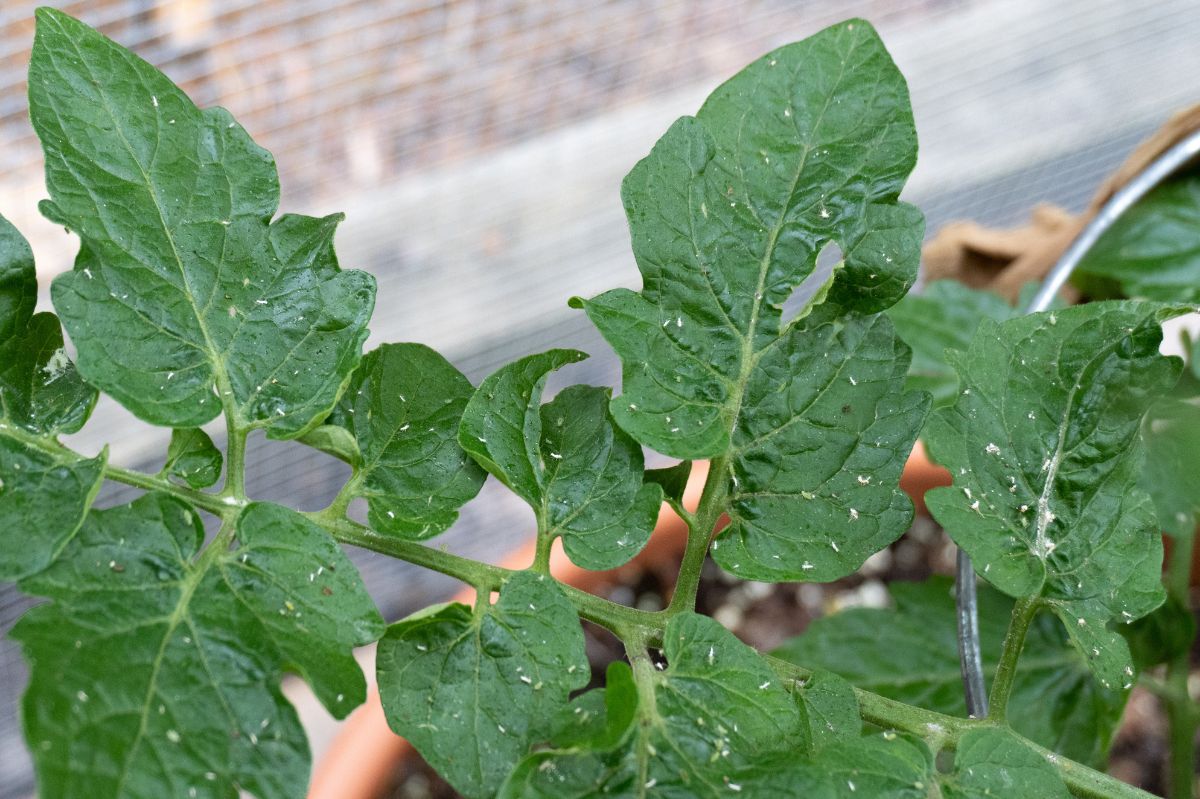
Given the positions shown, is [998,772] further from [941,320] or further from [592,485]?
[941,320]

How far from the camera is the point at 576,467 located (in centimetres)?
Answer: 43

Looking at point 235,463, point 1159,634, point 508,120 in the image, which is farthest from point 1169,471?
point 508,120

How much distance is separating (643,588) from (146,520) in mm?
596

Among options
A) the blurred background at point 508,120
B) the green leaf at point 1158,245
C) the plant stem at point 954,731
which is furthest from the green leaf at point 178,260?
the blurred background at point 508,120

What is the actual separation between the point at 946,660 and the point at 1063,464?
280 mm

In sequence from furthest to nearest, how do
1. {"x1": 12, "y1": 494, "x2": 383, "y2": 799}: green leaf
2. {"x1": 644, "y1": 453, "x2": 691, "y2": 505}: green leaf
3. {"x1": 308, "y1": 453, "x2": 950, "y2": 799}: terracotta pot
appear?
{"x1": 308, "y1": 453, "x2": 950, "y2": 799}: terracotta pot
{"x1": 644, "y1": 453, "x2": 691, "y2": 505}: green leaf
{"x1": 12, "y1": 494, "x2": 383, "y2": 799}: green leaf

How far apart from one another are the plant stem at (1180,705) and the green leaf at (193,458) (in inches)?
21.6

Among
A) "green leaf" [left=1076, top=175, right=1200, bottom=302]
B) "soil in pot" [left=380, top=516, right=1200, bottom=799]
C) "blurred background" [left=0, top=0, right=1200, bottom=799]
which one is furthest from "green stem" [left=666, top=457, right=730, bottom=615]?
"blurred background" [left=0, top=0, right=1200, bottom=799]

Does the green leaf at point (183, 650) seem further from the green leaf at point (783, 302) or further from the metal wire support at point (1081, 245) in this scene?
the metal wire support at point (1081, 245)

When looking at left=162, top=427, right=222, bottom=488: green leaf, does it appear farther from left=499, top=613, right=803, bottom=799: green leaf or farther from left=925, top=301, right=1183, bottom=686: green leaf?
left=925, top=301, right=1183, bottom=686: green leaf

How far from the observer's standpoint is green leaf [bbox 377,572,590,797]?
1.29 ft

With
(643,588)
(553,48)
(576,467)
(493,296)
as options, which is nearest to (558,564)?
(643,588)

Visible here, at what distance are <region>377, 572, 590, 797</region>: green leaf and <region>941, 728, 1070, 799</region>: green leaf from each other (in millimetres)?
138

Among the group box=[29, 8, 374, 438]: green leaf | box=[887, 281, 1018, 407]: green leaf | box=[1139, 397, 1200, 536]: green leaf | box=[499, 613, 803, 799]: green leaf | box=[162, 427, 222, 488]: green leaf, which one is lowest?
box=[1139, 397, 1200, 536]: green leaf
